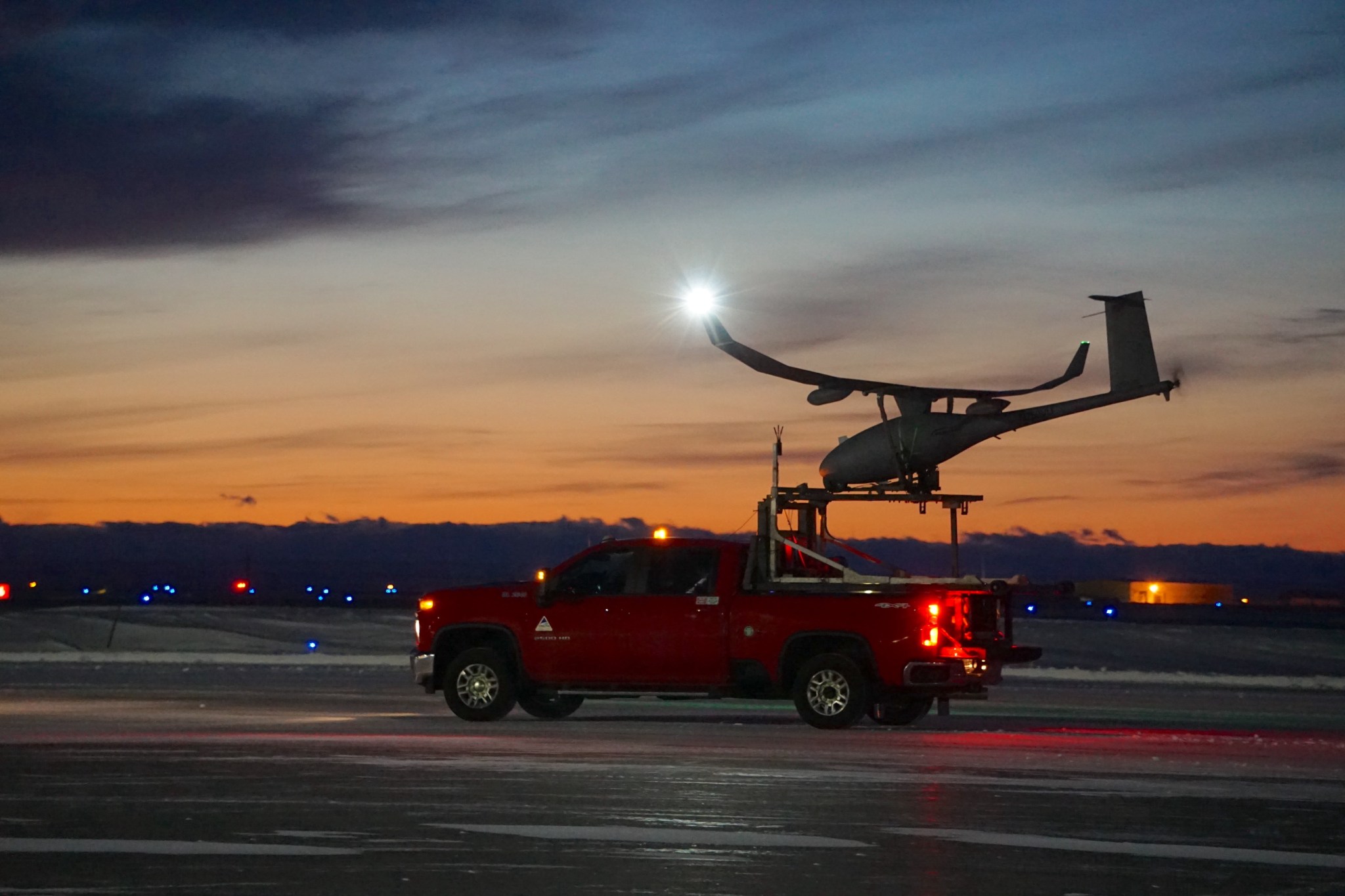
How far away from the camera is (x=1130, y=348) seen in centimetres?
2352

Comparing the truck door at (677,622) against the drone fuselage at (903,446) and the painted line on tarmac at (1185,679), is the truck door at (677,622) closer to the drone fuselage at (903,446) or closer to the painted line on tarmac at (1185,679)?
the drone fuselage at (903,446)

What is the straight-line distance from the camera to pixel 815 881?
906 centimetres

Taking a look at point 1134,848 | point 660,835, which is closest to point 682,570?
point 660,835

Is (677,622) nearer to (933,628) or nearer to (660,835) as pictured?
(933,628)

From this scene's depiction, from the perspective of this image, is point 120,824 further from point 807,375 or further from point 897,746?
point 807,375

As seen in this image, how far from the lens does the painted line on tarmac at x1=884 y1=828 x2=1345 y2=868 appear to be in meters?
9.85

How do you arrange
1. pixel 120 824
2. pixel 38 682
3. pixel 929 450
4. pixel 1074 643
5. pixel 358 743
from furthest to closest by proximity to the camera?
pixel 1074 643 < pixel 38 682 < pixel 929 450 < pixel 358 743 < pixel 120 824

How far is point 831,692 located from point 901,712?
1.32 m

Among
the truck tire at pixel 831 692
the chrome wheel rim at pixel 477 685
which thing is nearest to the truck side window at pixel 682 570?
the truck tire at pixel 831 692

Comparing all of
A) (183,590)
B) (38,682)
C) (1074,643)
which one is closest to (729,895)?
(38,682)

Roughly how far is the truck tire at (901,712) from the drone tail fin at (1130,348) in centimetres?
564

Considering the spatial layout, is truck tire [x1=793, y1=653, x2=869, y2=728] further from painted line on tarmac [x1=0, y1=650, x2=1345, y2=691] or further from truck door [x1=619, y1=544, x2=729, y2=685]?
painted line on tarmac [x1=0, y1=650, x2=1345, y2=691]

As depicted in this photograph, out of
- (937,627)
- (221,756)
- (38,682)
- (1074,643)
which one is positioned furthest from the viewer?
(1074,643)

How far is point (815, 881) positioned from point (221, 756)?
764cm
